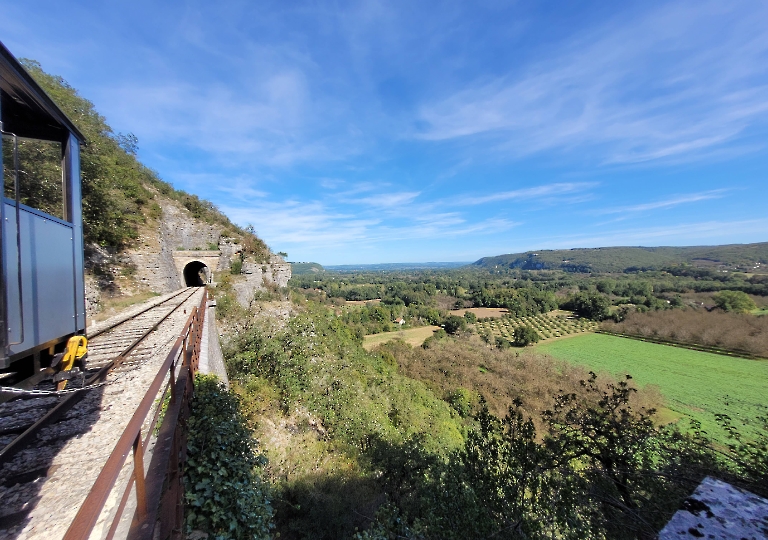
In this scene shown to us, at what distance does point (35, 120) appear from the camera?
2.80m

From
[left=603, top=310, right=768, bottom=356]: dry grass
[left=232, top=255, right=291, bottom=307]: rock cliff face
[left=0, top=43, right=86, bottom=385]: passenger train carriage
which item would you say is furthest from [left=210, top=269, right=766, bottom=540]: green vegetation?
[left=603, top=310, right=768, bottom=356]: dry grass

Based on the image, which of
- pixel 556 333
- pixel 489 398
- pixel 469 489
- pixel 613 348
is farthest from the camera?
pixel 556 333

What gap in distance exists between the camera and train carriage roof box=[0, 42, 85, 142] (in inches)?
84.5

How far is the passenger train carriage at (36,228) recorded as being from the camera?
215cm

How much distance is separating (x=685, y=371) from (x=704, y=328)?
15569 mm

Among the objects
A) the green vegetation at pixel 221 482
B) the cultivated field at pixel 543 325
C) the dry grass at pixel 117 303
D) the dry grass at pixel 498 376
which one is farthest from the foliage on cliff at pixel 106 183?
the cultivated field at pixel 543 325

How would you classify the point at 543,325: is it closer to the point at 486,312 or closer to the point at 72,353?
the point at 486,312

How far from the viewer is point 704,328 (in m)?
45.4

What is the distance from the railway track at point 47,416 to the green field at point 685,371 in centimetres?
3182

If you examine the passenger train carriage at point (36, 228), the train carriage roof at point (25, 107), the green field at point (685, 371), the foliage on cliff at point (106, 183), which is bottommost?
the green field at point (685, 371)

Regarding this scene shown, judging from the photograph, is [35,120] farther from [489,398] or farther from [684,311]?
[684,311]

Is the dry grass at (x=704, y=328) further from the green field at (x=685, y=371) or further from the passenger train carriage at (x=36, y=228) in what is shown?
the passenger train carriage at (x=36, y=228)

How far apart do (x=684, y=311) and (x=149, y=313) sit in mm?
75703

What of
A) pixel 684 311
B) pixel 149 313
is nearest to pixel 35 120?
pixel 149 313
